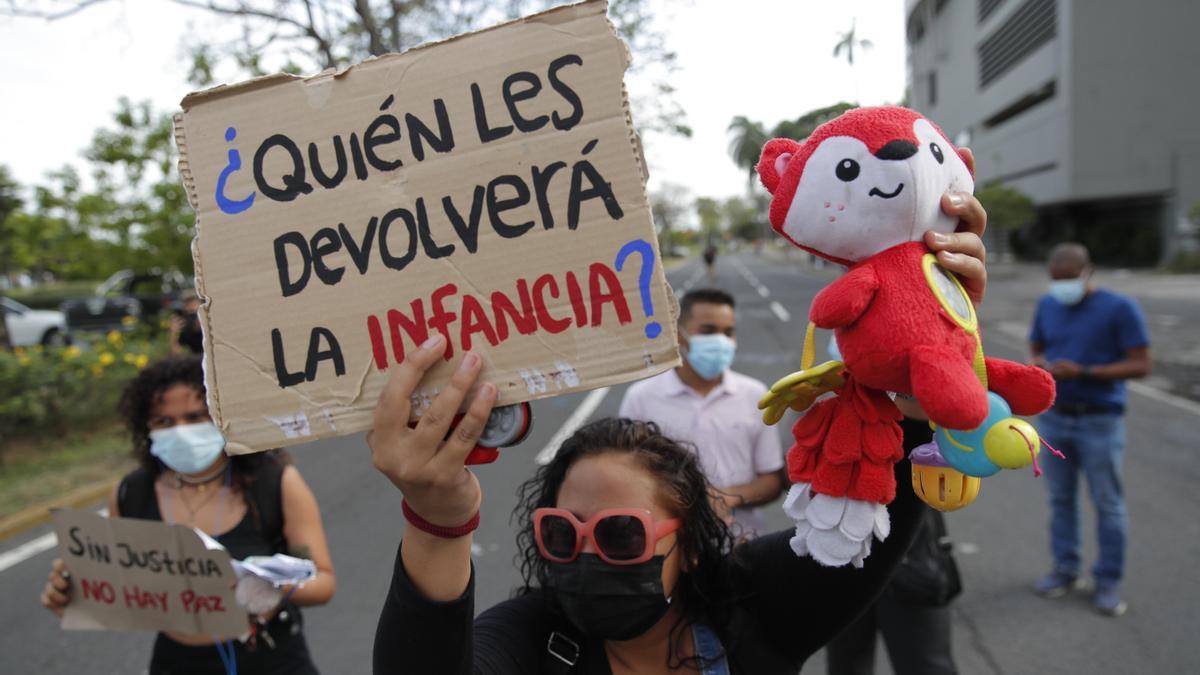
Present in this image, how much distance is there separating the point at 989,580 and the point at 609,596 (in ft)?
11.4

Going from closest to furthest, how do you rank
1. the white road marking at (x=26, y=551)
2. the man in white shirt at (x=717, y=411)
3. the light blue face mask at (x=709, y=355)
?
the man in white shirt at (x=717, y=411), the light blue face mask at (x=709, y=355), the white road marking at (x=26, y=551)

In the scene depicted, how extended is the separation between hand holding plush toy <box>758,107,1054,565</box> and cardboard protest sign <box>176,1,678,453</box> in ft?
0.84

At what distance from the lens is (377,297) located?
3.70 feet

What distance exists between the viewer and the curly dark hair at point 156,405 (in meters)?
2.45

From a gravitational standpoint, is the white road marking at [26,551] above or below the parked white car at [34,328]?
below

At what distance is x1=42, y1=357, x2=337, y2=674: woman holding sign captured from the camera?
220 centimetres

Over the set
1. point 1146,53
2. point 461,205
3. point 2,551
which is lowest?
point 2,551

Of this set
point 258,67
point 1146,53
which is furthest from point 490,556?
point 1146,53

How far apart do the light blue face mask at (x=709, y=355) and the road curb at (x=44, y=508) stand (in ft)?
16.5

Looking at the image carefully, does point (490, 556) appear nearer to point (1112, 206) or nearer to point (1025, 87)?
point (1025, 87)

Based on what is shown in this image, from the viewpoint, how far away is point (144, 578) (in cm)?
210

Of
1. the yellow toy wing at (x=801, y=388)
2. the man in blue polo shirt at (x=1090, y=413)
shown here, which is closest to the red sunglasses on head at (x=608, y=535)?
the yellow toy wing at (x=801, y=388)

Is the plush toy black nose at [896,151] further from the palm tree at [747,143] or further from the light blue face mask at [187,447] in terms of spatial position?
the light blue face mask at [187,447]

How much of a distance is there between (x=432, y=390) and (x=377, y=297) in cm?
18
